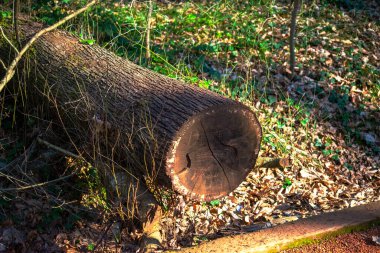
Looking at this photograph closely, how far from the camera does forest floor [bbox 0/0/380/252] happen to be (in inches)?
187

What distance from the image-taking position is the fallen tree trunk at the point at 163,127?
4.36m

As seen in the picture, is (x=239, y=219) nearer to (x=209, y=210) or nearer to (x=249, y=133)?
(x=209, y=210)

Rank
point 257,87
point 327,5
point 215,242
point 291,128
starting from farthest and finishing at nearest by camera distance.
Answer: point 327,5
point 257,87
point 291,128
point 215,242

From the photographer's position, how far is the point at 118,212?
4.52 meters

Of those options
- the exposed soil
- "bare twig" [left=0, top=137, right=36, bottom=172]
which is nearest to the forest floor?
"bare twig" [left=0, top=137, right=36, bottom=172]

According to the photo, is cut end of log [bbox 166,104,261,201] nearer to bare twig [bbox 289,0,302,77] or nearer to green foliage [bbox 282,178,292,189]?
green foliage [bbox 282,178,292,189]

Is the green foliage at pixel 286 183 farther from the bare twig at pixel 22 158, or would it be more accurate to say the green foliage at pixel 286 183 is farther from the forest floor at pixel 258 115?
the bare twig at pixel 22 158

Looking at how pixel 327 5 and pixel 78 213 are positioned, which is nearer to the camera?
pixel 78 213

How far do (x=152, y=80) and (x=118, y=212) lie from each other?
1.28 m

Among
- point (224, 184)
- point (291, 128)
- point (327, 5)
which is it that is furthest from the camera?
point (327, 5)

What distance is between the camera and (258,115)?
6570 millimetres

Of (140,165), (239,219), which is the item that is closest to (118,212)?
(140,165)

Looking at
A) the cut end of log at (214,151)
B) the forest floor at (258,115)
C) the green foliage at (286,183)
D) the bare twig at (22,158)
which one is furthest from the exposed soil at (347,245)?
the bare twig at (22,158)

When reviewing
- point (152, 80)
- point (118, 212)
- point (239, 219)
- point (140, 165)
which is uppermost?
point (152, 80)
